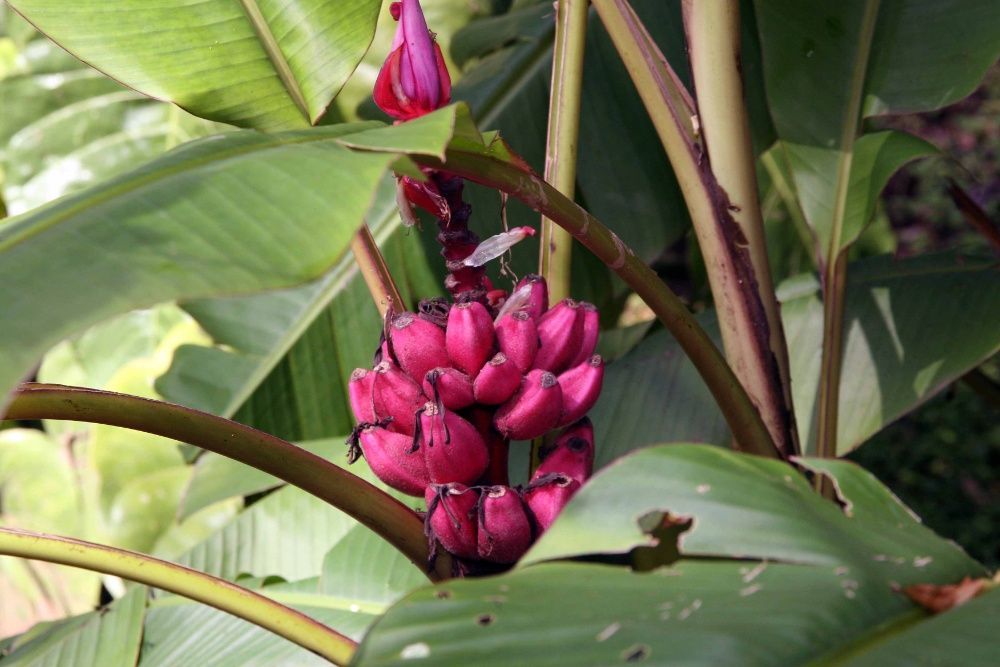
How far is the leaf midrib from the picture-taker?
707 mm

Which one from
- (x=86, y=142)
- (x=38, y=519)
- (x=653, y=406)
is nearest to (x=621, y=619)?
(x=653, y=406)

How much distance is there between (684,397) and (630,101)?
381 mm

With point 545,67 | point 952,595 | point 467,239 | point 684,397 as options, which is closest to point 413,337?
point 467,239

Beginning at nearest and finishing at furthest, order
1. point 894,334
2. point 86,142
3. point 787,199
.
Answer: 1. point 894,334
2. point 787,199
3. point 86,142

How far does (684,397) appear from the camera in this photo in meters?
1.03

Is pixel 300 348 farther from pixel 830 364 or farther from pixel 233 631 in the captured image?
pixel 830 364

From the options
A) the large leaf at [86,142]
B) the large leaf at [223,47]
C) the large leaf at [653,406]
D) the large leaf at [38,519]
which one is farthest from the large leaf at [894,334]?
the large leaf at [86,142]

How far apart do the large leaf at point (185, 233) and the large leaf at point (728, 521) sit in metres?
0.17

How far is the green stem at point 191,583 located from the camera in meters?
0.61

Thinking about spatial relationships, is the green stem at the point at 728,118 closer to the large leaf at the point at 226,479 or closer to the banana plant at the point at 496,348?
the banana plant at the point at 496,348

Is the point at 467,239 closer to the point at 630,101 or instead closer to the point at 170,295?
the point at 170,295

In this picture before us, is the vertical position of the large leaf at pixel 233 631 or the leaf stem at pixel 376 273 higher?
the leaf stem at pixel 376 273

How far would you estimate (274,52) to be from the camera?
0.71m

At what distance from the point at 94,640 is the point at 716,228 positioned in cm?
62
